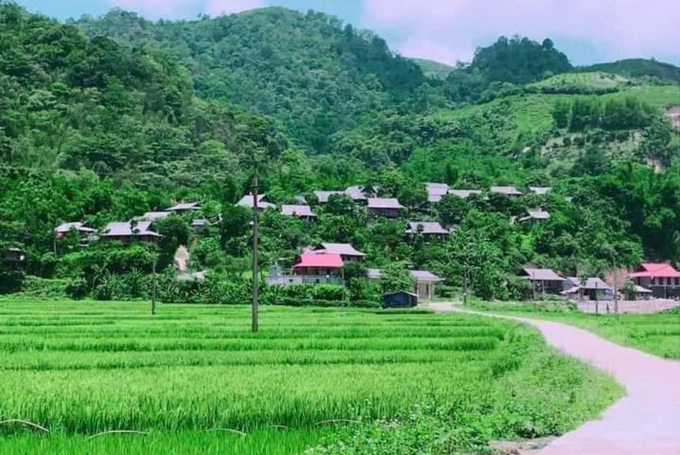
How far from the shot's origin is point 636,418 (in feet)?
36.4

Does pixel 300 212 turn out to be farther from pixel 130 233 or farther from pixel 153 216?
pixel 130 233

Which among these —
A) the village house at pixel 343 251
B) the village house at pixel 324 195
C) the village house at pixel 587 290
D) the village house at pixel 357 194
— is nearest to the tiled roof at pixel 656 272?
the village house at pixel 587 290

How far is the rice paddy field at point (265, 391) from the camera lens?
9922mm

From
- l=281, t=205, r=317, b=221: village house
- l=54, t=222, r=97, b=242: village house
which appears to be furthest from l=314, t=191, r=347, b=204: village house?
l=54, t=222, r=97, b=242: village house

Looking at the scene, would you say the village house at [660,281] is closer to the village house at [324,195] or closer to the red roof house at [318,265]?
the village house at [324,195]

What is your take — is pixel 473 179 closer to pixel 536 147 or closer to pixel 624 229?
pixel 624 229

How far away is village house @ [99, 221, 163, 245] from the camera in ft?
222

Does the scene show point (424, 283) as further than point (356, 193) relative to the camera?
No

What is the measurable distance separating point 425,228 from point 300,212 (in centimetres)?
1219

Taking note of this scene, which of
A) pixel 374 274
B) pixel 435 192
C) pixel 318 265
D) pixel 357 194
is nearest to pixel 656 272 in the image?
pixel 435 192

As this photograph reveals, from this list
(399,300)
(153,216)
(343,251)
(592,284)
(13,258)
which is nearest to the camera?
(399,300)

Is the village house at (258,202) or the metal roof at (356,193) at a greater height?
the metal roof at (356,193)

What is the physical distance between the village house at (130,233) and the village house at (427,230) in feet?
79.6

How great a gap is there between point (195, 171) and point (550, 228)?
136 feet
